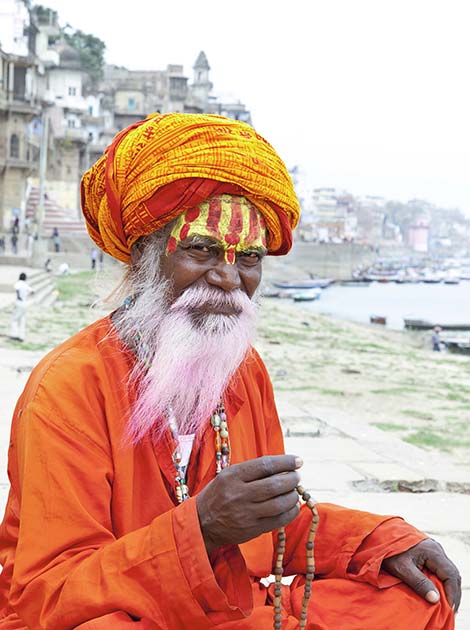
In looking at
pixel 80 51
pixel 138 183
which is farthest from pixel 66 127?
pixel 138 183

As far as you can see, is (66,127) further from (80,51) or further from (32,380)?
(32,380)

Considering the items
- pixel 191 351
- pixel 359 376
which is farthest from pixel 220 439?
pixel 359 376

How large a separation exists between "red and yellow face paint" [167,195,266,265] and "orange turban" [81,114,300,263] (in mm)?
30

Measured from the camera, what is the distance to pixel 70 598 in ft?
6.11

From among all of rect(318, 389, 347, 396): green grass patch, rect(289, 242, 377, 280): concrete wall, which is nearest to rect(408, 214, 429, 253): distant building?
rect(289, 242, 377, 280): concrete wall

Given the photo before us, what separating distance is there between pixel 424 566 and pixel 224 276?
2.99 ft

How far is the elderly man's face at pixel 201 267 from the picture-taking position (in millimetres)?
2338

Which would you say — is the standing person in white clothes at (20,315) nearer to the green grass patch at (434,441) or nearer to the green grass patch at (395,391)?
the green grass patch at (395,391)

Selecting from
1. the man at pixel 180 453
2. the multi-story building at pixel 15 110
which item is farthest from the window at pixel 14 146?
the man at pixel 180 453

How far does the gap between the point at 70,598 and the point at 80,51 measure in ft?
242

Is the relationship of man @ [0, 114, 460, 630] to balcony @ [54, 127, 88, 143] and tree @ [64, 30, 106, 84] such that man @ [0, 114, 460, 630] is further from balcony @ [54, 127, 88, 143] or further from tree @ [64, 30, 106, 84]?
tree @ [64, 30, 106, 84]

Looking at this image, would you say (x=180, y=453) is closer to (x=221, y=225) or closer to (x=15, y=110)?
(x=221, y=225)

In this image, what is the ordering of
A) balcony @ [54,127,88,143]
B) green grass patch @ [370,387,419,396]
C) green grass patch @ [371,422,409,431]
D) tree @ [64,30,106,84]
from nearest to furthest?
green grass patch @ [371,422,409,431] < green grass patch @ [370,387,419,396] < balcony @ [54,127,88,143] < tree @ [64,30,106,84]

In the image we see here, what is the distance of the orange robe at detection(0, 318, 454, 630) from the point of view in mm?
1858
